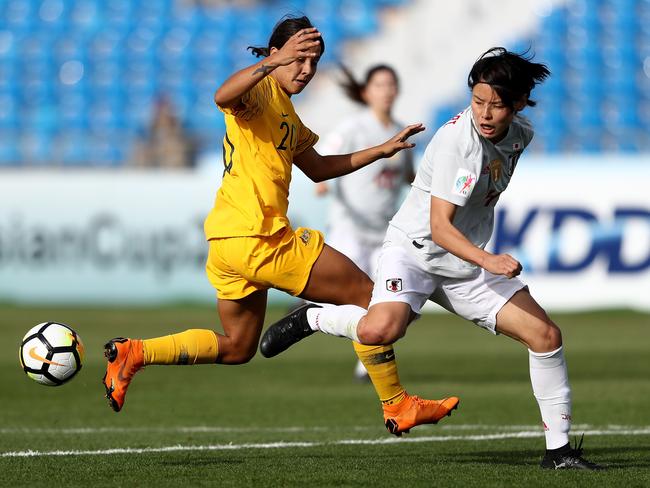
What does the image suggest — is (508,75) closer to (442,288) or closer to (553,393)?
(442,288)

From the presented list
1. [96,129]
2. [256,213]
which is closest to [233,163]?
[256,213]

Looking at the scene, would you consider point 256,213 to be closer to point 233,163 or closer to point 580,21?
point 233,163

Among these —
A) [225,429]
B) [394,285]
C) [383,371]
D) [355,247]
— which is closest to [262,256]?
[394,285]

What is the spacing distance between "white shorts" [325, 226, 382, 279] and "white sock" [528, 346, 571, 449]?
4.44m

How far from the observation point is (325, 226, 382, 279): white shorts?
10188 millimetres

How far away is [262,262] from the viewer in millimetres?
6055

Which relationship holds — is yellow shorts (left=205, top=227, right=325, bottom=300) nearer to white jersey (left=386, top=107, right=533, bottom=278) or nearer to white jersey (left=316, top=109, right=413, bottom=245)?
white jersey (left=386, top=107, right=533, bottom=278)

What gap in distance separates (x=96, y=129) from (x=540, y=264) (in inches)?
319

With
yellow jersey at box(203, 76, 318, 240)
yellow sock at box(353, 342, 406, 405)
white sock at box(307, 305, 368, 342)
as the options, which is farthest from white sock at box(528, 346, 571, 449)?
yellow jersey at box(203, 76, 318, 240)

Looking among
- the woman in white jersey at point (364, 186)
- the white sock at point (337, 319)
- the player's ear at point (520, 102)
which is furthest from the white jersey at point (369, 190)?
the player's ear at point (520, 102)

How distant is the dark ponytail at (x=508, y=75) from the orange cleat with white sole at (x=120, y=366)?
2135mm

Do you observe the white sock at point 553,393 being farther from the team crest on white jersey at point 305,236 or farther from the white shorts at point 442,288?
the team crest on white jersey at point 305,236

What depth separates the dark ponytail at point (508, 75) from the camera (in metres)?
5.50

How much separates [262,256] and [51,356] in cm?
118
